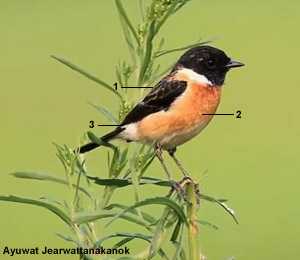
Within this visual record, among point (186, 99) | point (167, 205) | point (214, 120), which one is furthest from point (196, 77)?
point (214, 120)

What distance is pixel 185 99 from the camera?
354cm

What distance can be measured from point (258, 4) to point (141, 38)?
1801 cm

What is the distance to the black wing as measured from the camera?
3404 millimetres

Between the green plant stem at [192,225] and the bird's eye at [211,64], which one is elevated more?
the bird's eye at [211,64]

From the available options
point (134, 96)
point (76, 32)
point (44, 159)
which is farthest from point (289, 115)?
point (134, 96)

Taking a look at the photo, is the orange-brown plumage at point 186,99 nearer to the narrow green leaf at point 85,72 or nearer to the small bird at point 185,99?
the small bird at point 185,99

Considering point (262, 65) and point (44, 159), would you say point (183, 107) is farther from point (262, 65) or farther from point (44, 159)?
point (262, 65)

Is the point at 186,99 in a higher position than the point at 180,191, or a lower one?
higher

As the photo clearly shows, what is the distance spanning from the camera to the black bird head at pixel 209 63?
3.41 m

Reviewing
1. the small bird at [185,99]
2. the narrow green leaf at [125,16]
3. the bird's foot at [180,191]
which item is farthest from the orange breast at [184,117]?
the bird's foot at [180,191]

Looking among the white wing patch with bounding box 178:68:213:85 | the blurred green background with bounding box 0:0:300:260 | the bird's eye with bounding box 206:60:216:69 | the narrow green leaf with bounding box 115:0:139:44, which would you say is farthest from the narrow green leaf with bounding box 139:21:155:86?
the blurred green background with bounding box 0:0:300:260

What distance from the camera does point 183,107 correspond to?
11.5 ft

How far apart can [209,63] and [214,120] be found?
7.35 meters

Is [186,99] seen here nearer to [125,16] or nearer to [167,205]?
[125,16]
